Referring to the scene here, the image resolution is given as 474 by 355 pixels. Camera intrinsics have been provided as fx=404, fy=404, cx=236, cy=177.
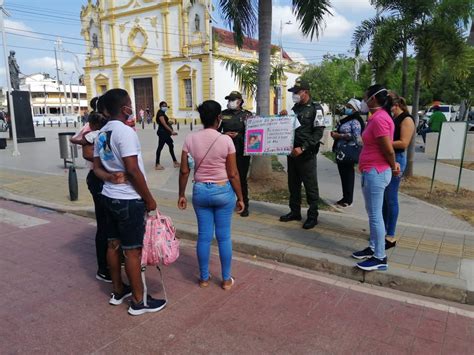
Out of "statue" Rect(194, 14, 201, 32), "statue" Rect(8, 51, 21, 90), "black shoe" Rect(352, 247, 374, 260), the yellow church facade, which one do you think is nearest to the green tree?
the yellow church facade

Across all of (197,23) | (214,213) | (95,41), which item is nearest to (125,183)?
(214,213)

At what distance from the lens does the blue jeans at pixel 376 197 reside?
13.0 ft

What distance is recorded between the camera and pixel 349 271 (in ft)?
14.3

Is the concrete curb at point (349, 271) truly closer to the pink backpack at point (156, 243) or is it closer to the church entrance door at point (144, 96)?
the pink backpack at point (156, 243)

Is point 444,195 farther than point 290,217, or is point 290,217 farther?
point 444,195

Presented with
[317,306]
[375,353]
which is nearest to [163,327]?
[317,306]

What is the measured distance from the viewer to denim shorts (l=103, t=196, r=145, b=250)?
3.25 m

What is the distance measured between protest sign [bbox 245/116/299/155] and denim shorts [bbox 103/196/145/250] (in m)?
2.67

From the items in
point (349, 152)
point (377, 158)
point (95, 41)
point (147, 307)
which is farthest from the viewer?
point (95, 41)

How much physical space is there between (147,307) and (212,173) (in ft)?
4.34

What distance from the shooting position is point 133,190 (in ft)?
10.7

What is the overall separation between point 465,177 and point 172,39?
1279 inches

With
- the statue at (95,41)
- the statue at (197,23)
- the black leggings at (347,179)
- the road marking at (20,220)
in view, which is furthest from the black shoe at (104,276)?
the statue at (95,41)

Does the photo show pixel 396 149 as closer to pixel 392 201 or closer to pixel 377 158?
pixel 392 201
